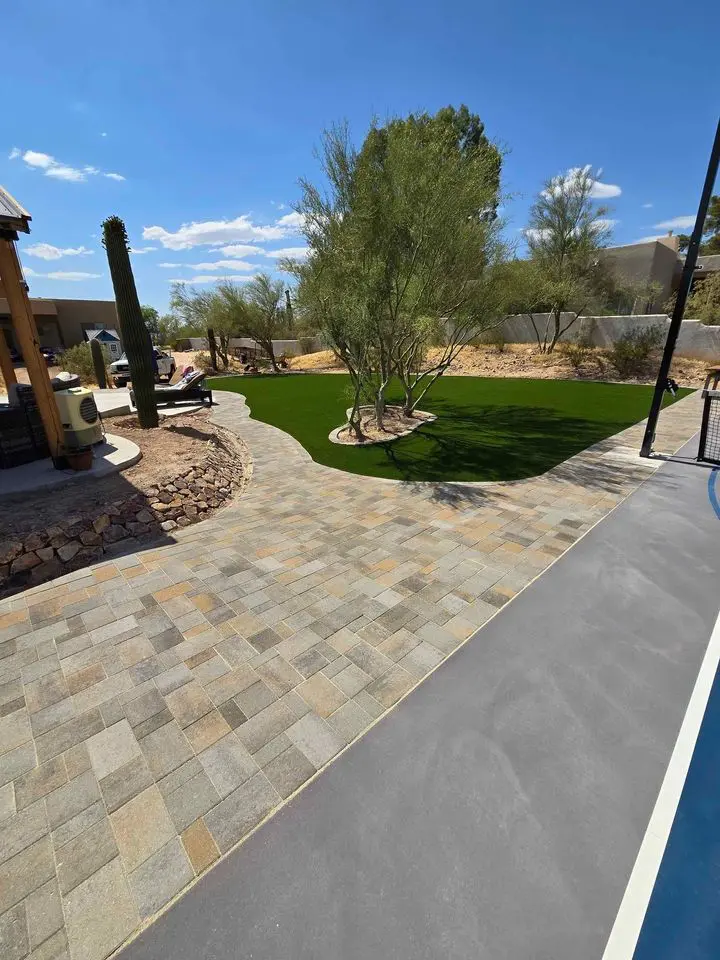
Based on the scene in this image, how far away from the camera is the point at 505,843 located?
209 centimetres

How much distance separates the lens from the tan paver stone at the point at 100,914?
176cm

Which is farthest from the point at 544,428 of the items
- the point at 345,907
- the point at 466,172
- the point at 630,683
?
the point at 345,907

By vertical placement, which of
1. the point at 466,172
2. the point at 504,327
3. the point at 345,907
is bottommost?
the point at 345,907

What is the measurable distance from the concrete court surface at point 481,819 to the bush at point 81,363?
21.3m

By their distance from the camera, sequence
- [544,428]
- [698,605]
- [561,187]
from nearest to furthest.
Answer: [698,605]
[544,428]
[561,187]

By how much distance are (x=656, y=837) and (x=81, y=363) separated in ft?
77.9

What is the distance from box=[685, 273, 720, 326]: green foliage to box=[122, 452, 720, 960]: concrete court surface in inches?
926

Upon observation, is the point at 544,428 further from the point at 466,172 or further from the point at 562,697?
the point at 562,697

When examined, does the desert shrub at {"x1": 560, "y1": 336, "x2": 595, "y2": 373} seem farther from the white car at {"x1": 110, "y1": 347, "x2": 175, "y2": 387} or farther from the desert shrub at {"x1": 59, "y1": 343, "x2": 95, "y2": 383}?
the desert shrub at {"x1": 59, "y1": 343, "x2": 95, "y2": 383}

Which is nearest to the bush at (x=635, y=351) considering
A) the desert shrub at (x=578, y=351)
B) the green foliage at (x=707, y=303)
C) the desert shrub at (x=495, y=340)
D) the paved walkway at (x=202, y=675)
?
the desert shrub at (x=578, y=351)

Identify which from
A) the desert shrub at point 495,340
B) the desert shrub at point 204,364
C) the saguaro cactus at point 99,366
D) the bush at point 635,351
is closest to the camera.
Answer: the saguaro cactus at point 99,366

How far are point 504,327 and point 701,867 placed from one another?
28414mm

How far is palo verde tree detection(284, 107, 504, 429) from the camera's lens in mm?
7582

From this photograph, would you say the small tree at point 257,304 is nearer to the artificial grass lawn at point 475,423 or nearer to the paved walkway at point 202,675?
the artificial grass lawn at point 475,423
